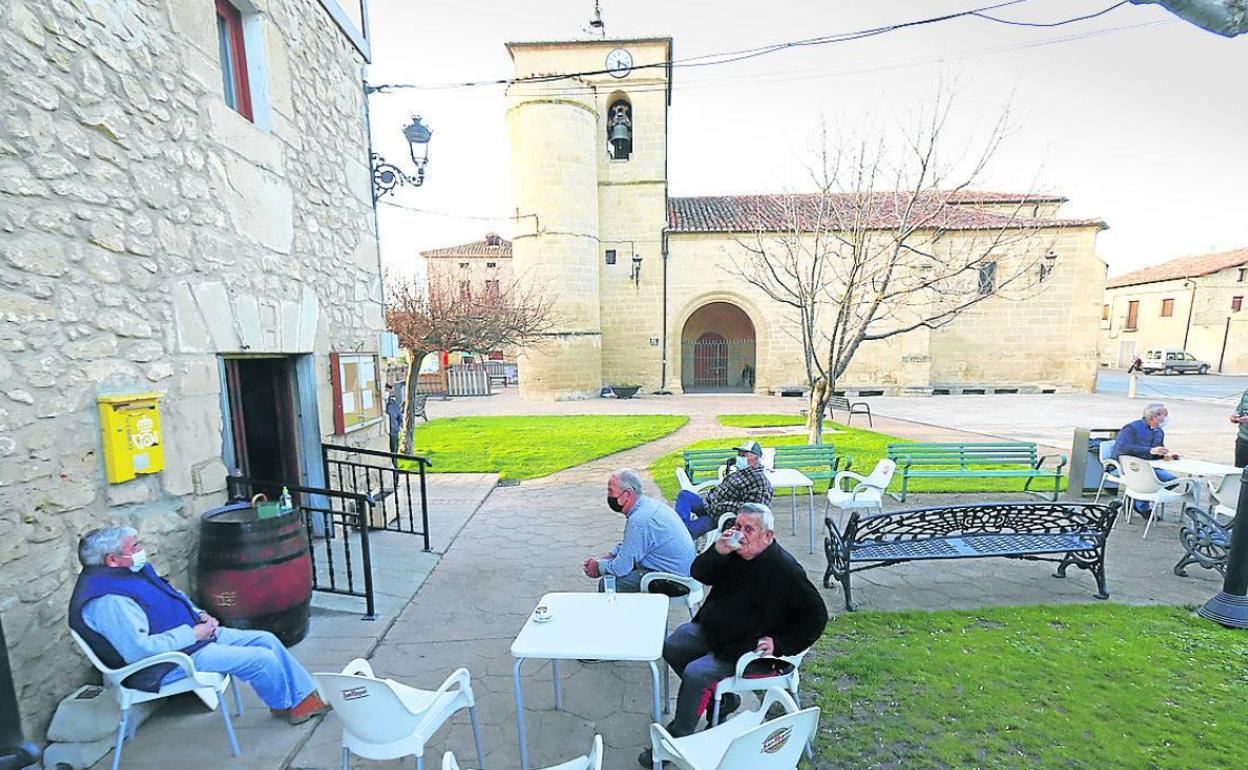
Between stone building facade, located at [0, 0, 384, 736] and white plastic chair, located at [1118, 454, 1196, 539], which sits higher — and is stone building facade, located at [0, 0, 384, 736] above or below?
above

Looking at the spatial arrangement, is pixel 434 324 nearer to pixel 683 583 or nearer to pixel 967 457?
pixel 683 583

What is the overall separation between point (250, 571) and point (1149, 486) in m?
8.00

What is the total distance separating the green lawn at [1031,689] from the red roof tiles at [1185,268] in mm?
39007

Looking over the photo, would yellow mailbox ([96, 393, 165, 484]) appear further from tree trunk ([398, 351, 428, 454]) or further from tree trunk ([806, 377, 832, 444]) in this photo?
tree trunk ([806, 377, 832, 444])

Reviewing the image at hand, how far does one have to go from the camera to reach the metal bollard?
3572 millimetres

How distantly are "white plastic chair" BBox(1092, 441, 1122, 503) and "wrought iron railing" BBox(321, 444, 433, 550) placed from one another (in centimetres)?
768

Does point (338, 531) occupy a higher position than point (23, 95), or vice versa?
point (23, 95)

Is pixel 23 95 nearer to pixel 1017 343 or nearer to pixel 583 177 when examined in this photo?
pixel 583 177

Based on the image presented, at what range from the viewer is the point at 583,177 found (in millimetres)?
19109

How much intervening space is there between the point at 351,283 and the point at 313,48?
6.97 feet

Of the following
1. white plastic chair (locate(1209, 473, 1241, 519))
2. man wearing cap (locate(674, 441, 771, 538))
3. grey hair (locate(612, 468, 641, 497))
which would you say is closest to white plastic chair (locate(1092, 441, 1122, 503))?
white plastic chair (locate(1209, 473, 1241, 519))

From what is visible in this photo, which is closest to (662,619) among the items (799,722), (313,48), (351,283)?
(799,722)

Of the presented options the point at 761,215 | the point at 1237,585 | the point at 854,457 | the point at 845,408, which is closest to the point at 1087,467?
the point at 854,457

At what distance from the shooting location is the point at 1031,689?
2.97m
